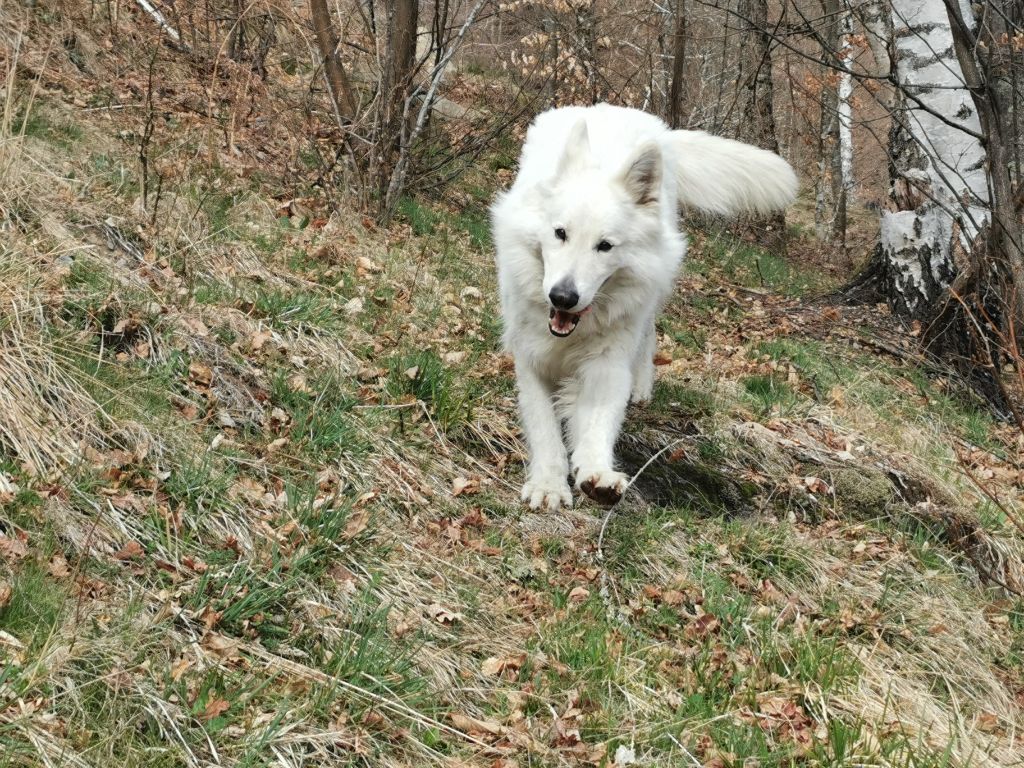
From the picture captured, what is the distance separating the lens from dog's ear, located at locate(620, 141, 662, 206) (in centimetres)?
410

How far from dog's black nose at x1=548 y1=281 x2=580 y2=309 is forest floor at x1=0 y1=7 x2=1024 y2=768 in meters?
0.76

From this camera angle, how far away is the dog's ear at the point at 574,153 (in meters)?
4.22

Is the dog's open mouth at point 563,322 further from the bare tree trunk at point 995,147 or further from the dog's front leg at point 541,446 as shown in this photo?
the bare tree trunk at point 995,147

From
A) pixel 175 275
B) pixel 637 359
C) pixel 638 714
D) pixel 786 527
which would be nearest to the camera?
pixel 638 714

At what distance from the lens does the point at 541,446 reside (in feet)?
13.6

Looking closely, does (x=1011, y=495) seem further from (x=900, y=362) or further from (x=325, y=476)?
(x=325, y=476)

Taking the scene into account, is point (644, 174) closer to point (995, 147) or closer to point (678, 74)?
point (995, 147)

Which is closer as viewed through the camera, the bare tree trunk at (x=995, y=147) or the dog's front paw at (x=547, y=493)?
the dog's front paw at (x=547, y=493)

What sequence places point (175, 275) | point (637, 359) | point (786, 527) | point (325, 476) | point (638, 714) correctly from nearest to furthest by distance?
point (638, 714), point (325, 476), point (786, 527), point (175, 275), point (637, 359)

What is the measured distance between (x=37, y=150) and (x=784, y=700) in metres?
4.66

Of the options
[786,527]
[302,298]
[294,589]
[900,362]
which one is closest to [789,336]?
[900,362]

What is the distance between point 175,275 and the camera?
4.38 m

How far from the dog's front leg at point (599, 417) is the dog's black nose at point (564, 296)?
528mm

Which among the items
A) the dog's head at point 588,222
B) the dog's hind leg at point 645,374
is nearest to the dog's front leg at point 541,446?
the dog's head at point 588,222
